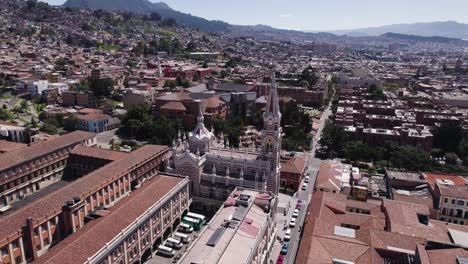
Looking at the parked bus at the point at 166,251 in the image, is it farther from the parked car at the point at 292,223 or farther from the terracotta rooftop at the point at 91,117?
the terracotta rooftop at the point at 91,117

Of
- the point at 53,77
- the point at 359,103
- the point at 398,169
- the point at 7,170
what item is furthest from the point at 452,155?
the point at 53,77

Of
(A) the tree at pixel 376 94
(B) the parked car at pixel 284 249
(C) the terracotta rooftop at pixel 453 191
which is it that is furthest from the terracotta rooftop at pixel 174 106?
(A) the tree at pixel 376 94

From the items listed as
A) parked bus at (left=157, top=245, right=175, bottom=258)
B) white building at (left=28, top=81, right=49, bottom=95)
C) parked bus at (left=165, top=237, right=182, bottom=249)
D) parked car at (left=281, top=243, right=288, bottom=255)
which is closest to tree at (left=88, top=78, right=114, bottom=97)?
white building at (left=28, top=81, right=49, bottom=95)

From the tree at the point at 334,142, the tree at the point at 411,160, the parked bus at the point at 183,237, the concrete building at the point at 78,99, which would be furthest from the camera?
the concrete building at the point at 78,99

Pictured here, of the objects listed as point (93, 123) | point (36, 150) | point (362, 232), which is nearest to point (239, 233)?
point (362, 232)

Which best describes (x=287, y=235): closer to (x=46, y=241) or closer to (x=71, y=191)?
(x=71, y=191)

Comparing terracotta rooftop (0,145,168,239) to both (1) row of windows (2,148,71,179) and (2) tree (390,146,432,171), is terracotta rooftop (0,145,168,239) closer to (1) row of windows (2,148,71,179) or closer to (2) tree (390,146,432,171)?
(1) row of windows (2,148,71,179)
